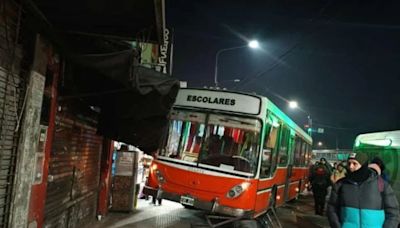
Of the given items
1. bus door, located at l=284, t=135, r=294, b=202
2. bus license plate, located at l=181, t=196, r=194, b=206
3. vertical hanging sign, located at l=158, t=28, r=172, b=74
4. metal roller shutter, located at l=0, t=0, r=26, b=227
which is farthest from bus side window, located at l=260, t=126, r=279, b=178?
metal roller shutter, located at l=0, t=0, r=26, b=227

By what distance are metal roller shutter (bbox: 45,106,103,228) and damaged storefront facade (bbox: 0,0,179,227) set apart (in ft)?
0.06

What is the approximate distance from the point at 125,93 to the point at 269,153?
396 cm

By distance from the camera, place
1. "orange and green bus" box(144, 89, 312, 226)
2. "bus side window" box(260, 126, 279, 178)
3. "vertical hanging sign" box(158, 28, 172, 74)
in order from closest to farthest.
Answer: "orange and green bus" box(144, 89, 312, 226)
"bus side window" box(260, 126, 279, 178)
"vertical hanging sign" box(158, 28, 172, 74)

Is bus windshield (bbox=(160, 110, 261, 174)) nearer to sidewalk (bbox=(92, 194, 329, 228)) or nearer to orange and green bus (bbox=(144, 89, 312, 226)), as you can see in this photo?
orange and green bus (bbox=(144, 89, 312, 226))

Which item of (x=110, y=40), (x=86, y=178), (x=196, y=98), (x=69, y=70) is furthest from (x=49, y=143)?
(x=196, y=98)

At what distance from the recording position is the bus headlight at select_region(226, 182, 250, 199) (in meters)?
8.45

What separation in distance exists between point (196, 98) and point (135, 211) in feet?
14.5

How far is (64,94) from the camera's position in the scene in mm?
6715

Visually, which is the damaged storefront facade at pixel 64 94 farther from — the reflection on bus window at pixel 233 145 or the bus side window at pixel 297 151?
the bus side window at pixel 297 151

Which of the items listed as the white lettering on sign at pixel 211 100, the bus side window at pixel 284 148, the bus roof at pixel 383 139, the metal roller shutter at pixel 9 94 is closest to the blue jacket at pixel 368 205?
the white lettering on sign at pixel 211 100

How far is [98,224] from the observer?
9.91 m

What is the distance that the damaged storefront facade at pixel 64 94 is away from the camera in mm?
4910

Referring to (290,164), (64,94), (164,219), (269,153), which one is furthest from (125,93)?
(290,164)

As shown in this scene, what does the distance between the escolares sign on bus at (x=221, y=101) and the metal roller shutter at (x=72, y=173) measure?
2.12 m
